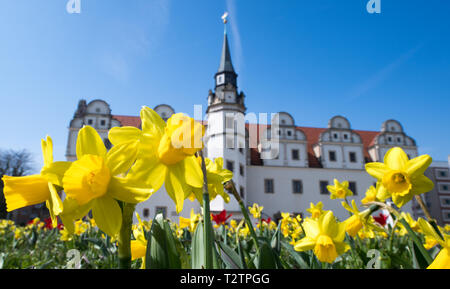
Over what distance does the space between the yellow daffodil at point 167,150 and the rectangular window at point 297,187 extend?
19.7 m

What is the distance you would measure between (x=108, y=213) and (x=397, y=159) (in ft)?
2.71

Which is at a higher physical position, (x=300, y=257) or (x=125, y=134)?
(x=125, y=134)

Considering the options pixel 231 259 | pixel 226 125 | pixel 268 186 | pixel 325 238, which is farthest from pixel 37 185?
pixel 268 186

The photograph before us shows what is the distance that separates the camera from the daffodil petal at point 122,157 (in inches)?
15.6

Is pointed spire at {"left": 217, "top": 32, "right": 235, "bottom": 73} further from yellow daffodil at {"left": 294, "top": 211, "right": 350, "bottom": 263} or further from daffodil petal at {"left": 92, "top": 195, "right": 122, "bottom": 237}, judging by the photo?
daffodil petal at {"left": 92, "top": 195, "right": 122, "bottom": 237}

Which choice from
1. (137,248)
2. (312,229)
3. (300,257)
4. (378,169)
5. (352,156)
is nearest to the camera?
(137,248)

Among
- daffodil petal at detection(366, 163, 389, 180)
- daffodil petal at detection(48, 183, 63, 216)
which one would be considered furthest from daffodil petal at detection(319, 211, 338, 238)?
daffodil petal at detection(48, 183, 63, 216)

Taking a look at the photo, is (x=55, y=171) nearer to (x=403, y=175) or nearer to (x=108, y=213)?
(x=108, y=213)

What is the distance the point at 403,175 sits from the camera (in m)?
0.83

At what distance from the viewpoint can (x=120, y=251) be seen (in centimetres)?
41

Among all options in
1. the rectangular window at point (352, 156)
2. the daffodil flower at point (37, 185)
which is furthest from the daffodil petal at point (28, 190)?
the rectangular window at point (352, 156)

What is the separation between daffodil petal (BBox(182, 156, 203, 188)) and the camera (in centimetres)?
44
